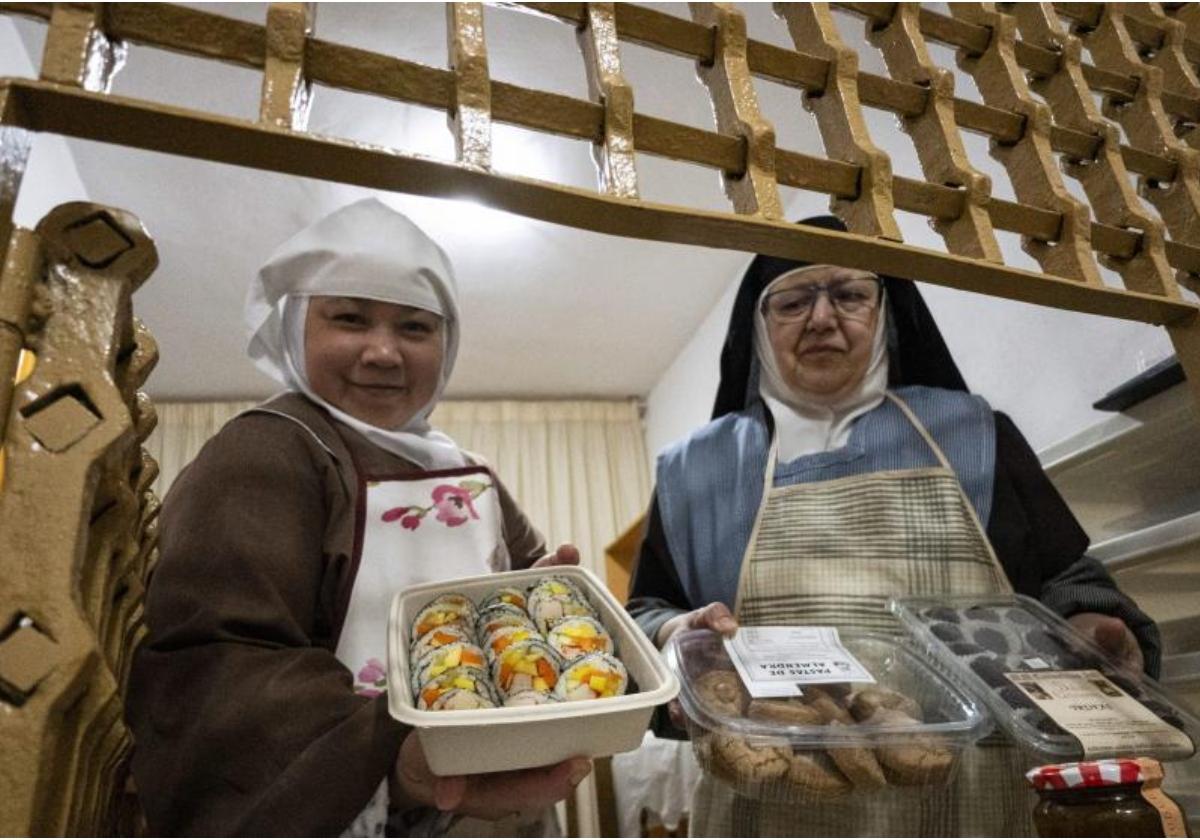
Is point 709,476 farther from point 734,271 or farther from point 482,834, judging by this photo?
point 734,271

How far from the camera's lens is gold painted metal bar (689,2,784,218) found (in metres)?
0.61

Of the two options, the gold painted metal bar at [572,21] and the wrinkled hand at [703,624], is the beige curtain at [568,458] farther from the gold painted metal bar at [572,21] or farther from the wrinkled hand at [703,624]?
the gold painted metal bar at [572,21]

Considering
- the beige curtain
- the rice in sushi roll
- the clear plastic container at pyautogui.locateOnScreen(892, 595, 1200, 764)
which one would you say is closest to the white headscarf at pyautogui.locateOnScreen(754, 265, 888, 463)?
the clear plastic container at pyautogui.locateOnScreen(892, 595, 1200, 764)

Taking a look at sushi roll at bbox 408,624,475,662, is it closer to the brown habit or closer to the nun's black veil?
the brown habit

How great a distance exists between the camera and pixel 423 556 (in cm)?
82

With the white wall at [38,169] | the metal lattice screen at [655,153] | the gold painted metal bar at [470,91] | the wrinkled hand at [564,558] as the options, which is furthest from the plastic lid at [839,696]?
the white wall at [38,169]

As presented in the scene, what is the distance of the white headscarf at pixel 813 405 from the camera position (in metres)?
1.28

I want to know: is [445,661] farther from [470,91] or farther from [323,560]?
[470,91]

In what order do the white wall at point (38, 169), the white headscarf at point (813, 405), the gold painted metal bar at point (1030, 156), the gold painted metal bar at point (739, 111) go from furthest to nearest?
1. the white wall at point (38, 169)
2. the white headscarf at point (813, 405)
3. the gold painted metal bar at point (1030, 156)
4. the gold painted metal bar at point (739, 111)

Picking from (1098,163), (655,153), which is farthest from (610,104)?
Result: (1098,163)

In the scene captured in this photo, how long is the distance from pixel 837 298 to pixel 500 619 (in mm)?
903

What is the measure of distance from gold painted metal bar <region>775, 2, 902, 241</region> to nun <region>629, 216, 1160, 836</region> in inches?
16.5

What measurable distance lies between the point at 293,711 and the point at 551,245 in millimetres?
2605

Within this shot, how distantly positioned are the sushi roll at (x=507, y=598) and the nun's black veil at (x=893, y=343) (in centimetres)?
80
